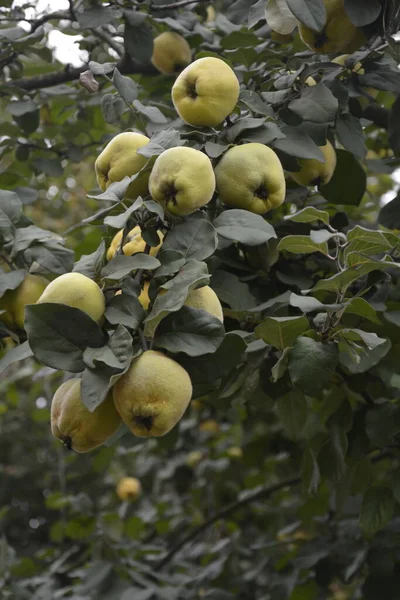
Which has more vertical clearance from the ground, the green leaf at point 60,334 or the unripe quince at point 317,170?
the green leaf at point 60,334

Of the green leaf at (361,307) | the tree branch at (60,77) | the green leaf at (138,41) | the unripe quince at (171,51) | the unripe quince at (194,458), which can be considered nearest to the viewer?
the green leaf at (361,307)

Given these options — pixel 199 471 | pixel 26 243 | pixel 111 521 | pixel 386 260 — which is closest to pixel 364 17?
pixel 386 260

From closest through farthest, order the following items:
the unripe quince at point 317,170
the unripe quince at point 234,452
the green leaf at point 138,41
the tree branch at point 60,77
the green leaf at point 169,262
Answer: the green leaf at point 169,262, the unripe quince at point 317,170, the green leaf at point 138,41, the tree branch at point 60,77, the unripe quince at point 234,452

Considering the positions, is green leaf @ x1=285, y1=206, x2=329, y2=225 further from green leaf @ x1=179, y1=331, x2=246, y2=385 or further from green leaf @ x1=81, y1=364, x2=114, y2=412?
green leaf @ x1=81, y1=364, x2=114, y2=412

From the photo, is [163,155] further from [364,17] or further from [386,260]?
[364,17]

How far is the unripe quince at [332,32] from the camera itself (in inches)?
45.8

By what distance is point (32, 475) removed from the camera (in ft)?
14.7

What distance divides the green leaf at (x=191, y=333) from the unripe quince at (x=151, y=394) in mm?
33

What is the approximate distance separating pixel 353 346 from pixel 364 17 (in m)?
0.51

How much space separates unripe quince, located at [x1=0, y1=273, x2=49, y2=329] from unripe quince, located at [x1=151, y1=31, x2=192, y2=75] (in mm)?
805

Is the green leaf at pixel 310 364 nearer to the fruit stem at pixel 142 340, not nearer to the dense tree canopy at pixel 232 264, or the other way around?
the dense tree canopy at pixel 232 264

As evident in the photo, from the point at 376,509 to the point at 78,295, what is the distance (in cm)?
87

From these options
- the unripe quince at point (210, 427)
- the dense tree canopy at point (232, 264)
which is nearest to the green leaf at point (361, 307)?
the dense tree canopy at point (232, 264)

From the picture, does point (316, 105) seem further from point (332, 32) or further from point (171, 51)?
point (171, 51)
